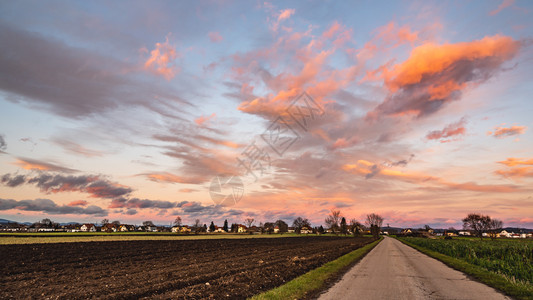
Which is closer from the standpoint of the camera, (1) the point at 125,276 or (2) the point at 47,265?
(1) the point at 125,276

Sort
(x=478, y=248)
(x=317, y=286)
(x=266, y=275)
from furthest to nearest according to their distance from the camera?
(x=478, y=248) < (x=266, y=275) < (x=317, y=286)

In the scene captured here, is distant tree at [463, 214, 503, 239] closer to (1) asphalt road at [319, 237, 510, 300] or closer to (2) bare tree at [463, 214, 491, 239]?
(2) bare tree at [463, 214, 491, 239]

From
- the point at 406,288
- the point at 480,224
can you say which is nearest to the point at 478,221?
the point at 480,224

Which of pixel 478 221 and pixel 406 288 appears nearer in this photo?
pixel 406 288

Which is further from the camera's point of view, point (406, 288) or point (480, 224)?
point (480, 224)

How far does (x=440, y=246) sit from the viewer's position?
46156 mm

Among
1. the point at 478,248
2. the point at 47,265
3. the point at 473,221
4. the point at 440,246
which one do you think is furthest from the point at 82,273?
the point at 473,221

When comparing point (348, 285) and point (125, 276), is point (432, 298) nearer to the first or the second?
point (348, 285)

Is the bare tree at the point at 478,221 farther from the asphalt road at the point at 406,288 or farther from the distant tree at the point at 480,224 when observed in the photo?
the asphalt road at the point at 406,288

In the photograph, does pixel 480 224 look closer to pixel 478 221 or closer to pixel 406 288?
pixel 478 221

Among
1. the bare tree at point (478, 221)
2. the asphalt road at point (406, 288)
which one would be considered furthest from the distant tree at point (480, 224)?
the asphalt road at point (406, 288)

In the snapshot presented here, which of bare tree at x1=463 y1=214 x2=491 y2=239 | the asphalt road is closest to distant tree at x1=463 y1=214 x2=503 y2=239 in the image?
bare tree at x1=463 y1=214 x2=491 y2=239

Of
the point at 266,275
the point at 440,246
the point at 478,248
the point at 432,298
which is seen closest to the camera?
the point at 432,298

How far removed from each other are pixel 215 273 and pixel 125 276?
5224mm
